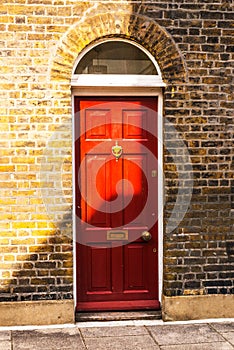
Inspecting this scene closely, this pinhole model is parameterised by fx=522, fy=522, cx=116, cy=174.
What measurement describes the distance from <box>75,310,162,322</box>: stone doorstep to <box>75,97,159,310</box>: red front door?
0.07 meters

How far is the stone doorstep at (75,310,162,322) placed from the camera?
643 centimetres

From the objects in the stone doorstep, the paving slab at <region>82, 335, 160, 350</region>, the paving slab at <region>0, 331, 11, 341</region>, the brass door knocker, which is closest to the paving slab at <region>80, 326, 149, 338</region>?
the paving slab at <region>82, 335, 160, 350</region>

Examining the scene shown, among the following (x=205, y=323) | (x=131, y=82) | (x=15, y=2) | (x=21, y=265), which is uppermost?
(x=15, y=2)

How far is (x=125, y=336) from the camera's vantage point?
234 inches

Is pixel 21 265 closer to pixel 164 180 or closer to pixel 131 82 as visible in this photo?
pixel 164 180

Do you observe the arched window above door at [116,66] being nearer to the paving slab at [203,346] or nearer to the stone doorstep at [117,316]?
the stone doorstep at [117,316]

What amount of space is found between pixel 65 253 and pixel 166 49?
2.74m

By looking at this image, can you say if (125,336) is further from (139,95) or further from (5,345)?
(139,95)

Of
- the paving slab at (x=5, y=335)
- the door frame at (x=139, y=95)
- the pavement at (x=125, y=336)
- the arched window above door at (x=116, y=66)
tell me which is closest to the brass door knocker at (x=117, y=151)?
the door frame at (x=139, y=95)

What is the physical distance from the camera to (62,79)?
619cm

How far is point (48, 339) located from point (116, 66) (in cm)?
331

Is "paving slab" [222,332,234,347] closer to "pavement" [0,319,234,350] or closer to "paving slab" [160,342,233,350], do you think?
"pavement" [0,319,234,350]

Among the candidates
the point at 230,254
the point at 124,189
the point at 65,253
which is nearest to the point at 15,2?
the point at 124,189

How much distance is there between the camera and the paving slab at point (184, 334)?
579 cm
